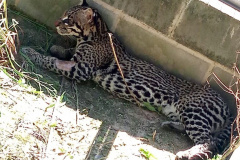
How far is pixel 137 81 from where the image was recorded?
23.7 ft

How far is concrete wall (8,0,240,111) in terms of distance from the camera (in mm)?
7086

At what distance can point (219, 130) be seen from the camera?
6.98 metres

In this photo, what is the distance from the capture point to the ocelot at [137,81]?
684 cm

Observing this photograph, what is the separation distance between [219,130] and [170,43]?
4.82 feet

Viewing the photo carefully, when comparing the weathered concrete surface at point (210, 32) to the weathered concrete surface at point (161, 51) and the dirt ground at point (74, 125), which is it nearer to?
the weathered concrete surface at point (161, 51)

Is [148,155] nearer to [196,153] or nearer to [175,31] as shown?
[196,153]

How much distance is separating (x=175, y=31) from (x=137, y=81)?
919 mm

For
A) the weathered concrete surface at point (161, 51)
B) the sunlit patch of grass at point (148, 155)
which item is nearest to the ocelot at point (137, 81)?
the weathered concrete surface at point (161, 51)

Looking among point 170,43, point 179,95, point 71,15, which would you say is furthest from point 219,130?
point 71,15

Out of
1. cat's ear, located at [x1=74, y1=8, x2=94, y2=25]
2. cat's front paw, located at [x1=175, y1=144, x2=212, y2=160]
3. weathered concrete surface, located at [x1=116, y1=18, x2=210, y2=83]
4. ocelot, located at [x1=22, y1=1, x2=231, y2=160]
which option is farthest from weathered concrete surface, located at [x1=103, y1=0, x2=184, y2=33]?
cat's front paw, located at [x1=175, y1=144, x2=212, y2=160]

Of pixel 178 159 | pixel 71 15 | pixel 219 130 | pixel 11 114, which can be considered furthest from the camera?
pixel 71 15

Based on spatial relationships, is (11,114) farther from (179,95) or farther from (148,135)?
(179,95)

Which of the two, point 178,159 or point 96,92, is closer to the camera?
point 178,159

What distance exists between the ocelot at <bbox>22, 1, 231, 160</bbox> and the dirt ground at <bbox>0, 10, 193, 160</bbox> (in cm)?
15
